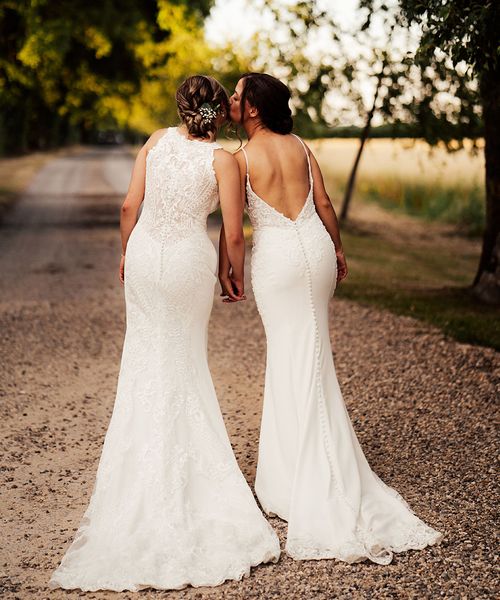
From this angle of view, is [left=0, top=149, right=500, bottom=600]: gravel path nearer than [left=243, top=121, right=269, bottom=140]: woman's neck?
Yes

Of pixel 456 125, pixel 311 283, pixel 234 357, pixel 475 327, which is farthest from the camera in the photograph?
pixel 456 125

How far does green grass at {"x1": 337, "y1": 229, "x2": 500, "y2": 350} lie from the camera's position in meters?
9.23

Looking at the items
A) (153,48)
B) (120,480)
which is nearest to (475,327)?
(120,480)

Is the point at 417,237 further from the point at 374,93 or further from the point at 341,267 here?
the point at 341,267

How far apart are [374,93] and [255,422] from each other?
38.4 ft

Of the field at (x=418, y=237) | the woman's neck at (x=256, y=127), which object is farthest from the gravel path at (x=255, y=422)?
the woman's neck at (x=256, y=127)

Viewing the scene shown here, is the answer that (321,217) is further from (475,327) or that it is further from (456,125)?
(456,125)

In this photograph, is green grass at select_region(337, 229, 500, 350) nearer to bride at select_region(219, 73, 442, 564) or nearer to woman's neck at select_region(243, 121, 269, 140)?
bride at select_region(219, 73, 442, 564)

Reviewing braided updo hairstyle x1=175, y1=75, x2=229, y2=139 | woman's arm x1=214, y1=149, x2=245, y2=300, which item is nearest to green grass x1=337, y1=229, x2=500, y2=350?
woman's arm x1=214, y1=149, x2=245, y2=300

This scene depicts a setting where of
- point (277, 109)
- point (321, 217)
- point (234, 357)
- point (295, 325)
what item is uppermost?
point (277, 109)

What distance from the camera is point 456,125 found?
1391cm

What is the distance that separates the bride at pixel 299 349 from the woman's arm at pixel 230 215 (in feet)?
0.09

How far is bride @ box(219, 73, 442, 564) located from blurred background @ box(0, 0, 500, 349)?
2338 millimetres

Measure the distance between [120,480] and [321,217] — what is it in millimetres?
1713
